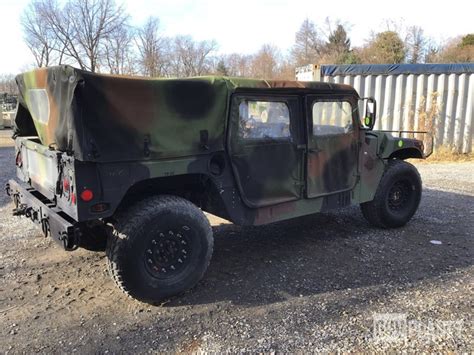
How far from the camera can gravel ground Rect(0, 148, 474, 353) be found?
3.36 m

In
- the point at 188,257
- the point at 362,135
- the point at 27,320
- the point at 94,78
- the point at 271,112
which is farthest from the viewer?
the point at 362,135

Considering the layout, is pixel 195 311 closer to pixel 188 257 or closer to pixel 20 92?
pixel 188 257

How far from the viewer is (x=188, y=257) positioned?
13.2ft

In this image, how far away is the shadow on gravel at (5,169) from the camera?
7738mm

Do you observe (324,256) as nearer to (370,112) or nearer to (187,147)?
(370,112)

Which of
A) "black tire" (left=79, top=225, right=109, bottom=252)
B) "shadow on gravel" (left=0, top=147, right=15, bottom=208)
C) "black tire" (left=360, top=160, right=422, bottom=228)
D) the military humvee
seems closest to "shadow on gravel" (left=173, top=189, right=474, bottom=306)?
"black tire" (left=360, top=160, right=422, bottom=228)

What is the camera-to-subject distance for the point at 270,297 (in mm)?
4035

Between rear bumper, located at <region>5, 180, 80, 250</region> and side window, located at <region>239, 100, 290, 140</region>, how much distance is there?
174cm

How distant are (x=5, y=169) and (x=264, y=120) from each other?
8460 mm

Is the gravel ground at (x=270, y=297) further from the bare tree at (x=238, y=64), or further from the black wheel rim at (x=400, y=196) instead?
the bare tree at (x=238, y=64)

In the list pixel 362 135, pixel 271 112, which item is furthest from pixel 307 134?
pixel 362 135

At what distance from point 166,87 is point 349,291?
2.44 m

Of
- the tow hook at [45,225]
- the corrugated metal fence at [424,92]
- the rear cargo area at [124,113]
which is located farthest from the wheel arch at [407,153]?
the corrugated metal fence at [424,92]

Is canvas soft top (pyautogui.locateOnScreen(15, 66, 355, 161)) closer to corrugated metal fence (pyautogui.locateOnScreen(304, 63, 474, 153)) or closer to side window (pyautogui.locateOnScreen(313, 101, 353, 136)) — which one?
side window (pyautogui.locateOnScreen(313, 101, 353, 136))
